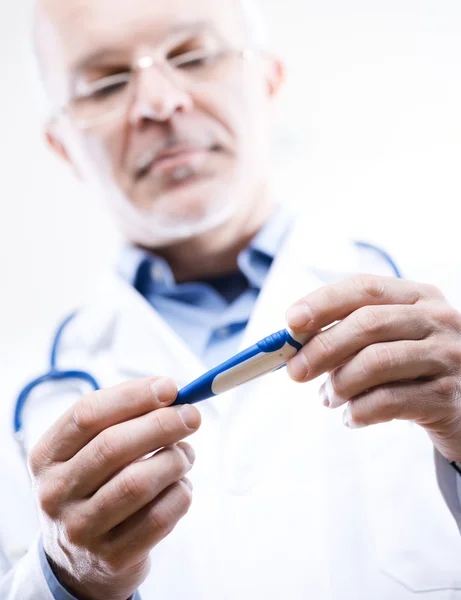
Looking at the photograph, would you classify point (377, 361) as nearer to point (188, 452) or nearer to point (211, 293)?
point (188, 452)

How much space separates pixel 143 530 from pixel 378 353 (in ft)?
0.90

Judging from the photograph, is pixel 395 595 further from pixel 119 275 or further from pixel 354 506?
pixel 119 275

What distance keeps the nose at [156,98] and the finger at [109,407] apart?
55 cm

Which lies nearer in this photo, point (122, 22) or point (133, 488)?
point (133, 488)

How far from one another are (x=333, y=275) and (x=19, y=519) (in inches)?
21.5

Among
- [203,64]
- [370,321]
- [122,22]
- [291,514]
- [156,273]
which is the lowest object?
[291,514]

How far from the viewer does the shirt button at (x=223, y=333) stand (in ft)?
3.18

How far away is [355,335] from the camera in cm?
56

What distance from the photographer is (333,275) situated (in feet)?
2.85

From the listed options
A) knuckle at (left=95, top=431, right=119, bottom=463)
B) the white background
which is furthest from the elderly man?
the white background

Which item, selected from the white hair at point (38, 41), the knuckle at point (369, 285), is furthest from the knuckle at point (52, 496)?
the white hair at point (38, 41)

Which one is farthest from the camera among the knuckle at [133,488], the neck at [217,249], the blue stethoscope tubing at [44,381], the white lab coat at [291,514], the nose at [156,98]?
the neck at [217,249]

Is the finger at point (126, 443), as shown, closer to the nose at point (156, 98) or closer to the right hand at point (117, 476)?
the right hand at point (117, 476)

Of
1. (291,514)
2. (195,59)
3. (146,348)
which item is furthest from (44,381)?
(195,59)
